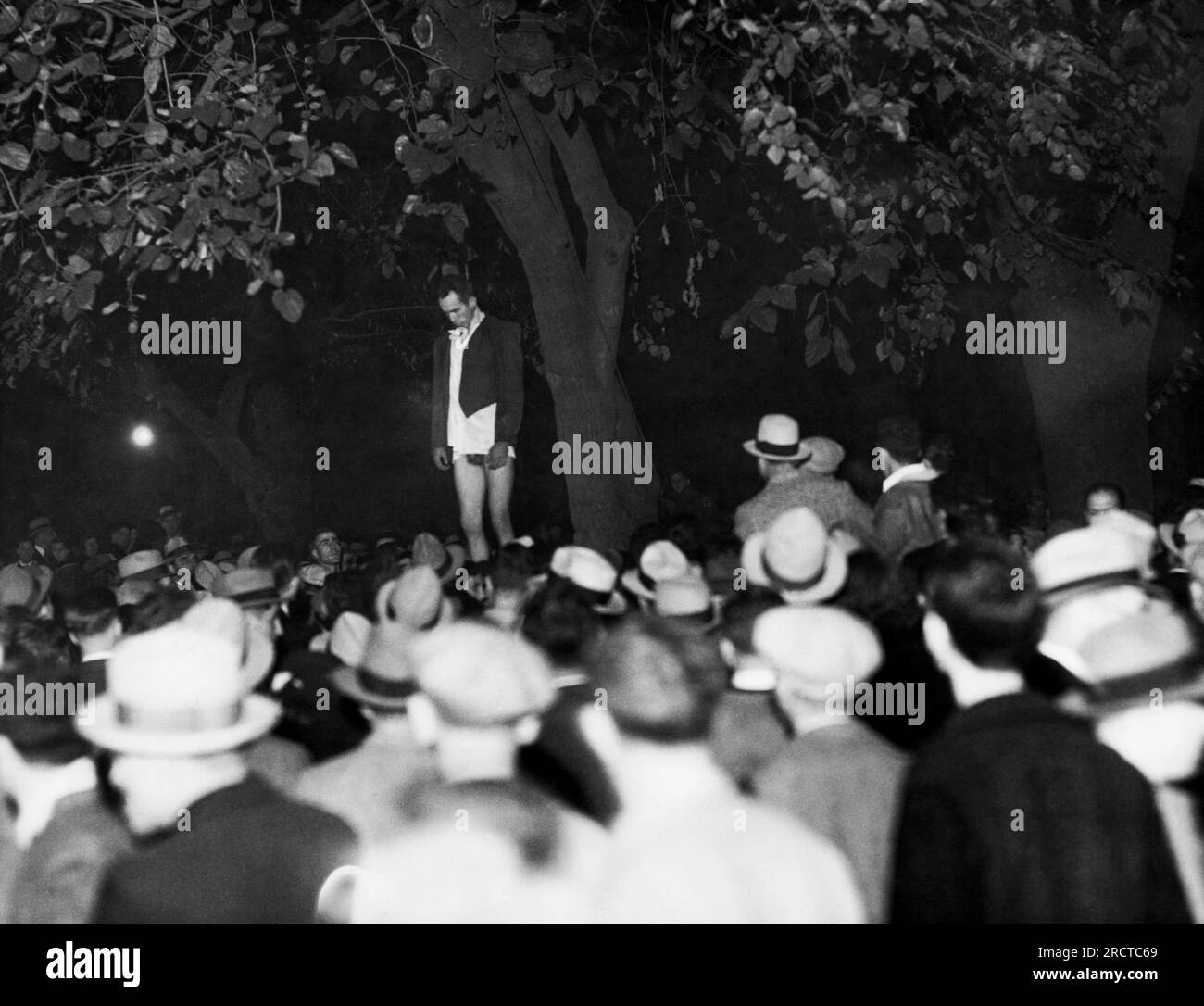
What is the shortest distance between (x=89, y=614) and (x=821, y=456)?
3.19m

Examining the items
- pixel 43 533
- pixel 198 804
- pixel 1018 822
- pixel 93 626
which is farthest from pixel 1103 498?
pixel 43 533

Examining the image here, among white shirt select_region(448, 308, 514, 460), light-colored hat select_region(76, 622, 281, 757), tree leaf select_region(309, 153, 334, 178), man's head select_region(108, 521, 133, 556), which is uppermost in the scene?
tree leaf select_region(309, 153, 334, 178)

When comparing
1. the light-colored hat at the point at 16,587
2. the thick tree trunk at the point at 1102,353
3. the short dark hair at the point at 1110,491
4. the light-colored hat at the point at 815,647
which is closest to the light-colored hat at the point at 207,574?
the light-colored hat at the point at 16,587

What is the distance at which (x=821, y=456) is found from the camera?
21.4 ft

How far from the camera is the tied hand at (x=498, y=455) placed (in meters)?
6.91

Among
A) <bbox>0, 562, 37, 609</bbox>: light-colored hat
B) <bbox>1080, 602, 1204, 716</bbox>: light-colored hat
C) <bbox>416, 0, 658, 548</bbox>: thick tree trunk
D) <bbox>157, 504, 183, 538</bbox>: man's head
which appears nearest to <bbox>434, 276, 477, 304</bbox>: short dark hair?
<bbox>416, 0, 658, 548</bbox>: thick tree trunk

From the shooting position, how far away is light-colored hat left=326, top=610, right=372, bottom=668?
453cm

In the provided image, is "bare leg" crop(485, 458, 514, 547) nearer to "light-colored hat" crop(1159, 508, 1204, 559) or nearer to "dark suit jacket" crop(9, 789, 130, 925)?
"light-colored hat" crop(1159, 508, 1204, 559)

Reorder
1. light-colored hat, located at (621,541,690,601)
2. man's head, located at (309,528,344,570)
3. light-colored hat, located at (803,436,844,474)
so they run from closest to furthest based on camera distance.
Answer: light-colored hat, located at (621,541,690,601), light-colored hat, located at (803,436,844,474), man's head, located at (309,528,344,570)

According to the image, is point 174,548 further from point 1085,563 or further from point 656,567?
point 1085,563

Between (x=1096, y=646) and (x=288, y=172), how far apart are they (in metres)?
3.25

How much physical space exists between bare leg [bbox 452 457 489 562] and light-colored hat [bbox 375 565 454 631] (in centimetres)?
238

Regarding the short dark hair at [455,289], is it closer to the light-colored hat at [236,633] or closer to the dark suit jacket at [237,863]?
the light-colored hat at [236,633]
